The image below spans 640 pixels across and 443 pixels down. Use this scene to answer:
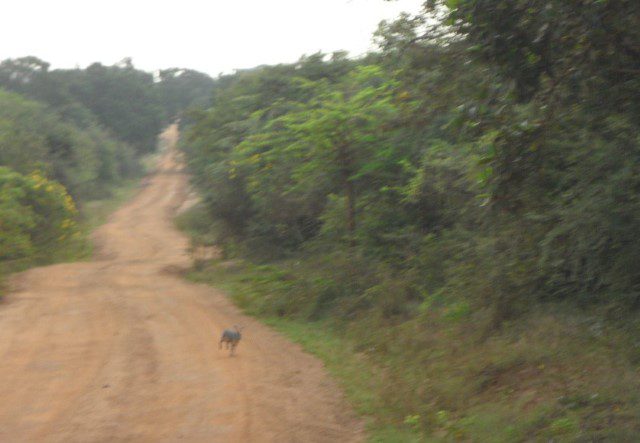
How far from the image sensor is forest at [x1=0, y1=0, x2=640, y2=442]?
8016mm

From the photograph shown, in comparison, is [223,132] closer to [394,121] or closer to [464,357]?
[394,121]

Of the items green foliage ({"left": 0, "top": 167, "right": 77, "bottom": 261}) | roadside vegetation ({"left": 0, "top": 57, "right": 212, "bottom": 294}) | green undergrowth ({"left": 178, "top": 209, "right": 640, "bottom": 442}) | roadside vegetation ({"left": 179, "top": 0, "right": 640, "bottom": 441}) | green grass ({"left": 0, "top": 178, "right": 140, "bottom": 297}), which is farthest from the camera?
roadside vegetation ({"left": 0, "top": 57, "right": 212, "bottom": 294})

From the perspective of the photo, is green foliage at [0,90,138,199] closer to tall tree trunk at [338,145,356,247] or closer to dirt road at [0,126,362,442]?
dirt road at [0,126,362,442]

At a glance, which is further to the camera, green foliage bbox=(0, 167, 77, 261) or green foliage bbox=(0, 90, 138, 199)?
green foliage bbox=(0, 90, 138, 199)

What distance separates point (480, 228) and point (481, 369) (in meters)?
4.34

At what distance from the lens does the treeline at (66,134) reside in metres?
25.8

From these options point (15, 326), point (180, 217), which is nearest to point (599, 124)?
point (15, 326)

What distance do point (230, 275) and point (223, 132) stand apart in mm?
5813

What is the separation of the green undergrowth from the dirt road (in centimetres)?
56

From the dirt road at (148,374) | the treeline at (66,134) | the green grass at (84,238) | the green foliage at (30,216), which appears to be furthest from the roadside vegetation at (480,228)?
the treeline at (66,134)

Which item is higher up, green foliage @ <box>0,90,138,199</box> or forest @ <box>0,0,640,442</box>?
green foliage @ <box>0,90,138,199</box>

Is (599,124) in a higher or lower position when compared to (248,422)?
higher

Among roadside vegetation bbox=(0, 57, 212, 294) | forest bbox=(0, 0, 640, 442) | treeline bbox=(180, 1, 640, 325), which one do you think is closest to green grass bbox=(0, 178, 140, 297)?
roadside vegetation bbox=(0, 57, 212, 294)

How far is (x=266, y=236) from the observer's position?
24.5m
